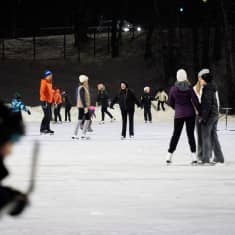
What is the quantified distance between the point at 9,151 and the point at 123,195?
20.8 ft

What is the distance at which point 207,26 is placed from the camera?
4997 centimetres

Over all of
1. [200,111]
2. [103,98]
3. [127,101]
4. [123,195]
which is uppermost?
[103,98]

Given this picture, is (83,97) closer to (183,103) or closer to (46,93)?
(46,93)

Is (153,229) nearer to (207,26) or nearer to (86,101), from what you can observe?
(86,101)

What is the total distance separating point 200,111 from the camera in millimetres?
12867

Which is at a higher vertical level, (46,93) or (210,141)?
(46,93)

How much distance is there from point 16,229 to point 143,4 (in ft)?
169

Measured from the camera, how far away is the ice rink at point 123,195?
7312 millimetres

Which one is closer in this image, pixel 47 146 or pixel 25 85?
pixel 47 146

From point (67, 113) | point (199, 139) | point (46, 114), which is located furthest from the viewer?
point (67, 113)

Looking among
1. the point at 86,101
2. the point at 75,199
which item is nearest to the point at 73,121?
the point at 86,101

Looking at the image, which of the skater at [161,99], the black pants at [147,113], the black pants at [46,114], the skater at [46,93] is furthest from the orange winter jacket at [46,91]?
the skater at [161,99]

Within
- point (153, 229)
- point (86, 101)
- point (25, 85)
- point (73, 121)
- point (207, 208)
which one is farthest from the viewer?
point (25, 85)

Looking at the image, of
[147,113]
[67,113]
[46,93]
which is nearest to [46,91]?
[46,93]
